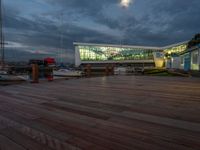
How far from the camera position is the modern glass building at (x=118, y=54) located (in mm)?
37938

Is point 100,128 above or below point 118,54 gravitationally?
below

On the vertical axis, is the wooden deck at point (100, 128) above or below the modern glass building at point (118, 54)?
Result: below

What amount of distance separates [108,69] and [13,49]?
21.4m

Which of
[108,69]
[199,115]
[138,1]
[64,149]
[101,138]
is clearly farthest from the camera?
[138,1]

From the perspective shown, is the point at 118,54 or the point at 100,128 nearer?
the point at 100,128

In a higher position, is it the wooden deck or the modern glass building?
the modern glass building

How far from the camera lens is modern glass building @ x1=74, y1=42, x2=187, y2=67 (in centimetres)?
3794

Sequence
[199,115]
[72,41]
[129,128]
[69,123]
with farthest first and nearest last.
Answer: [72,41], [199,115], [69,123], [129,128]

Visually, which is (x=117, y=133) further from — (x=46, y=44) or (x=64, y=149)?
(x=46, y=44)

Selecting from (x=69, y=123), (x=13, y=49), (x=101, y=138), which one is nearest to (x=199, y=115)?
(x=101, y=138)

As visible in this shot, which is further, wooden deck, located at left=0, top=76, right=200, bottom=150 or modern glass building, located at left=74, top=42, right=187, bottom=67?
modern glass building, located at left=74, top=42, right=187, bottom=67

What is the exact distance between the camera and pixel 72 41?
38.4 metres

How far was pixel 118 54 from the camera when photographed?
39.5 meters

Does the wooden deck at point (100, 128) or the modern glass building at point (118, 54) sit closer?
the wooden deck at point (100, 128)
